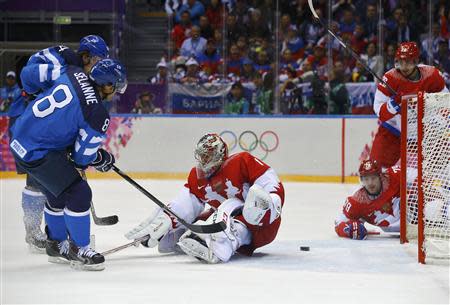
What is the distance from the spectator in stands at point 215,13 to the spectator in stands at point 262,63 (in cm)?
53

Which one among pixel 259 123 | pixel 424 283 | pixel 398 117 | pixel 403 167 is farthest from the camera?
pixel 259 123

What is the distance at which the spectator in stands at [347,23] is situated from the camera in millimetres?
9570

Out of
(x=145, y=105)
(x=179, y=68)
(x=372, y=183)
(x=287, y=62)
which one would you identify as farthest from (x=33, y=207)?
(x=287, y=62)

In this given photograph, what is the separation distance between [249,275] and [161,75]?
5.78 meters

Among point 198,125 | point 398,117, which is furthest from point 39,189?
point 198,125

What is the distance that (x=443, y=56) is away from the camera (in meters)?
9.06

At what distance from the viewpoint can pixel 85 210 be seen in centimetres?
407

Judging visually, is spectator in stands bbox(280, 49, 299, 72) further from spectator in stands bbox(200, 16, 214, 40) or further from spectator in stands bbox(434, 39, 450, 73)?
spectator in stands bbox(434, 39, 450, 73)

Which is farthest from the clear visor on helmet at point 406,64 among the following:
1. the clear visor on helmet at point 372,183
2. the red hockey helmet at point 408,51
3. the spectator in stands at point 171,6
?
the spectator in stands at point 171,6

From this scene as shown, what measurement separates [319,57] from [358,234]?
14.4ft

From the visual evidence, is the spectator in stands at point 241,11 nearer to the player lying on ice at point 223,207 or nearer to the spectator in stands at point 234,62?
the spectator in stands at point 234,62

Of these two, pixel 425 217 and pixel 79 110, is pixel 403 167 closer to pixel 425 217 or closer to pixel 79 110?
pixel 425 217

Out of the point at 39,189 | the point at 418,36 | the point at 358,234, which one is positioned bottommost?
the point at 358,234

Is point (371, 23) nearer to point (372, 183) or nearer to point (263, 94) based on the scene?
point (263, 94)
